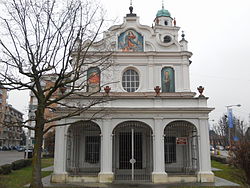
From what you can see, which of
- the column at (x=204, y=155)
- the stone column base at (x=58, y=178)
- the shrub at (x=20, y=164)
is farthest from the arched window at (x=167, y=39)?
the stone column base at (x=58, y=178)

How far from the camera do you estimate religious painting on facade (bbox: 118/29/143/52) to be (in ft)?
69.5

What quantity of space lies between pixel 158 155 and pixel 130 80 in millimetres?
7335

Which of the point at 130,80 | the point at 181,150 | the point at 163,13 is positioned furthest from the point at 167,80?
the point at 163,13

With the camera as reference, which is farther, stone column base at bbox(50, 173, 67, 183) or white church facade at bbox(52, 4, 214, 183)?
white church facade at bbox(52, 4, 214, 183)

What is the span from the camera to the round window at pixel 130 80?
68.6 feet

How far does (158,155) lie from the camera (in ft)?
51.9

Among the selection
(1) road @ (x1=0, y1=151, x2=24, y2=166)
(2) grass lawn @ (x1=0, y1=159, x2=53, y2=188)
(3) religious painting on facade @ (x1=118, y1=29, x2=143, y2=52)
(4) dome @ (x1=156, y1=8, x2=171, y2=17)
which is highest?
(4) dome @ (x1=156, y1=8, x2=171, y2=17)

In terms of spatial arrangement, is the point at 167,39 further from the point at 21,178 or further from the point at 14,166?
the point at 21,178

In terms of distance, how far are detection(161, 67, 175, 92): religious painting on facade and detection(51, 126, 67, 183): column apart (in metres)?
8.91

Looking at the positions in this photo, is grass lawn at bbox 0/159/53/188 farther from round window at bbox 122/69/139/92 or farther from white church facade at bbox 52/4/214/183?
round window at bbox 122/69/139/92

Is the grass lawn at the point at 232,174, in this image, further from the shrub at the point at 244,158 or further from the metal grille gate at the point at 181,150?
the metal grille gate at the point at 181,150

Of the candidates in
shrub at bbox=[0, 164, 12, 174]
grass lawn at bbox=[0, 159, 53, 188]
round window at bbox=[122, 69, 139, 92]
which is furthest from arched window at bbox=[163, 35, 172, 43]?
shrub at bbox=[0, 164, 12, 174]

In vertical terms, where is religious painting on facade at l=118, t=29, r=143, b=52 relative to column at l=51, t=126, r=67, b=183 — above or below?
above

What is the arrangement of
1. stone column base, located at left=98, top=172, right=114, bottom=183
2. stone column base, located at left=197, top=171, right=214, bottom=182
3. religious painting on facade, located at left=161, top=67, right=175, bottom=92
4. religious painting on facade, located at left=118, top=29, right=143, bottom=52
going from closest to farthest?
1. stone column base, located at left=98, top=172, right=114, bottom=183
2. stone column base, located at left=197, top=171, right=214, bottom=182
3. religious painting on facade, located at left=161, top=67, right=175, bottom=92
4. religious painting on facade, located at left=118, top=29, right=143, bottom=52
